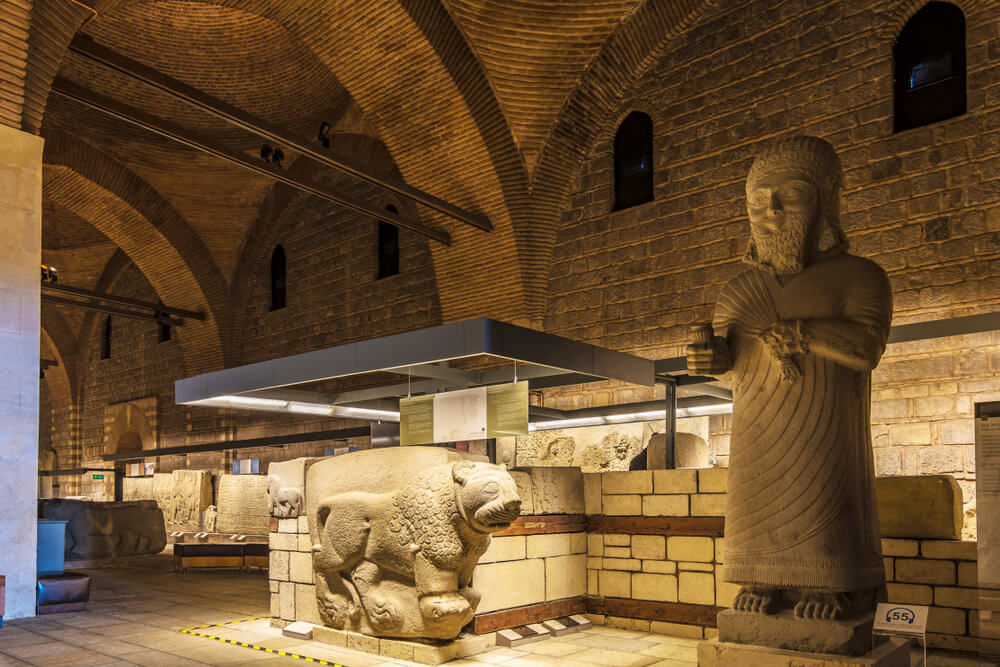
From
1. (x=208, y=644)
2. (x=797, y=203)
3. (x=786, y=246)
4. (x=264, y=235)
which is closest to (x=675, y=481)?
(x=786, y=246)

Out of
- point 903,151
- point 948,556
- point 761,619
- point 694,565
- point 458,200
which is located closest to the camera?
point 761,619

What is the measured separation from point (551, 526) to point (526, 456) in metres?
5.28

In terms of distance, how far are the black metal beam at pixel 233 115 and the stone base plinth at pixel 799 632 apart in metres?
7.48

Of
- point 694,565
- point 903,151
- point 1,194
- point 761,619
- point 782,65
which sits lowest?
point 694,565

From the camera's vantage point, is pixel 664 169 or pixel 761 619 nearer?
pixel 761 619

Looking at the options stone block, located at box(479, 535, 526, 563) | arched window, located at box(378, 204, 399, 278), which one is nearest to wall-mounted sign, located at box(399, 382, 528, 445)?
stone block, located at box(479, 535, 526, 563)

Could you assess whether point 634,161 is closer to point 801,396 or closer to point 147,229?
point 801,396

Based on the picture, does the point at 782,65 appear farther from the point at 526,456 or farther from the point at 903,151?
the point at 526,456

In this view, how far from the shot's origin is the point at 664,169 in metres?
11.6

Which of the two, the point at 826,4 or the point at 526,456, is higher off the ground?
the point at 826,4

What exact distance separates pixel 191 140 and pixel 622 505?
22.5ft

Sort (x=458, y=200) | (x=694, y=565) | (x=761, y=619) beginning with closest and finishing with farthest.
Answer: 1. (x=761, y=619)
2. (x=694, y=565)
3. (x=458, y=200)

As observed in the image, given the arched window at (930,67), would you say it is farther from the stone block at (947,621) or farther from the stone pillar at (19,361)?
the stone pillar at (19,361)

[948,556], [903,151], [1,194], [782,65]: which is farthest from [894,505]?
[1,194]
